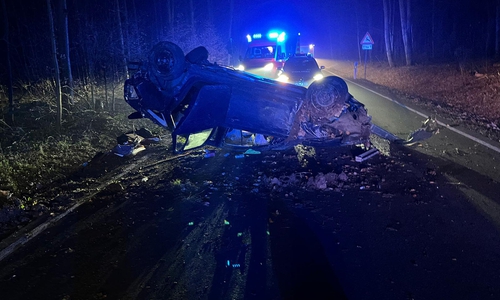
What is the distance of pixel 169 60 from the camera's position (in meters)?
6.16

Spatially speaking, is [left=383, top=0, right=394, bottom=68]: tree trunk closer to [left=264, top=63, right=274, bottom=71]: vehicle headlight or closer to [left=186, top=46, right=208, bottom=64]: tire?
[left=264, top=63, right=274, bottom=71]: vehicle headlight

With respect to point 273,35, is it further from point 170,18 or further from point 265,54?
point 170,18

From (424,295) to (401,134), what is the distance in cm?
572

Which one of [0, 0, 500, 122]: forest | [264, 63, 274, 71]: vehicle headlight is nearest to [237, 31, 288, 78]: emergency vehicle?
[264, 63, 274, 71]: vehicle headlight

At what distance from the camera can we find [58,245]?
3.78 meters

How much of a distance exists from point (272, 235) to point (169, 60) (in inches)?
158

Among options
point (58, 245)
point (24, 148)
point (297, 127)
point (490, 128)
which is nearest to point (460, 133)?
point (490, 128)

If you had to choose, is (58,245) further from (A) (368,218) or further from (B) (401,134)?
(B) (401,134)

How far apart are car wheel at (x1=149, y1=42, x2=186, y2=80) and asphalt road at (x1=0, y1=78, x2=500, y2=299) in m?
1.83

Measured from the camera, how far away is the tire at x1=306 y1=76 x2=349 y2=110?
641 centimetres

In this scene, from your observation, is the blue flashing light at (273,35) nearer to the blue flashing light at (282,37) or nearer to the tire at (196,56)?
the blue flashing light at (282,37)

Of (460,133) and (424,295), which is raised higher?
(460,133)

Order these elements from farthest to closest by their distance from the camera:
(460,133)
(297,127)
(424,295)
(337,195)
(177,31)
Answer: (177,31), (460,133), (297,127), (337,195), (424,295)

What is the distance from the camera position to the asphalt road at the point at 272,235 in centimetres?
304
